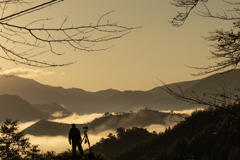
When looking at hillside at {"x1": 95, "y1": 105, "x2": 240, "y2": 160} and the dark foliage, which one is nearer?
hillside at {"x1": 95, "y1": 105, "x2": 240, "y2": 160}

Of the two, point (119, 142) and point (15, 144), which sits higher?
point (15, 144)

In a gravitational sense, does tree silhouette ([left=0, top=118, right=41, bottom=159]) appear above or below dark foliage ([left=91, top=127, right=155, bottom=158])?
above

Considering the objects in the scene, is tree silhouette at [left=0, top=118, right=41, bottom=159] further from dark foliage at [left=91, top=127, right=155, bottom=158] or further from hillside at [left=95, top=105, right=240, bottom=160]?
dark foliage at [left=91, top=127, right=155, bottom=158]

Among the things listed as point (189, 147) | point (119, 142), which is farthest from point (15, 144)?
point (119, 142)

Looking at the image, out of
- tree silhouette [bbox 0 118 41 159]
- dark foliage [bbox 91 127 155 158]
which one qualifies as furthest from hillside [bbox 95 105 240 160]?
tree silhouette [bbox 0 118 41 159]

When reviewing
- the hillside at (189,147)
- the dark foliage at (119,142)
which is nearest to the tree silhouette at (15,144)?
the hillside at (189,147)

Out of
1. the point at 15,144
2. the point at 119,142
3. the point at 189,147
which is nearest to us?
the point at 15,144

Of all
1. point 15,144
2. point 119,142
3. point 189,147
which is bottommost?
point 189,147

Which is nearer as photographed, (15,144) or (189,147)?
(15,144)

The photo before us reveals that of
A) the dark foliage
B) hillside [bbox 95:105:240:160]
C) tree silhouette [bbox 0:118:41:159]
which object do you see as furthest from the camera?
the dark foliage

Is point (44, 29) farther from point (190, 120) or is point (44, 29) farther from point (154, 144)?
point (154, 144)

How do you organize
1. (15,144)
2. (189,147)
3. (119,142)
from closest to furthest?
(15,144), (189,147), (119,142)

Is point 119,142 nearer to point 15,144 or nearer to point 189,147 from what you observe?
point 189,147

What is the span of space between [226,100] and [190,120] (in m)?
0.97
